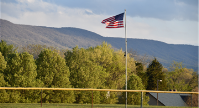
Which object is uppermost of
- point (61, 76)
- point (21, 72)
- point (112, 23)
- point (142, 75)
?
point (112, 23)

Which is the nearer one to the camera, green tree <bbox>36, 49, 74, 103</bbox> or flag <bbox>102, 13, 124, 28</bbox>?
flag <bbox>102, 13, 124, 28</bbox>

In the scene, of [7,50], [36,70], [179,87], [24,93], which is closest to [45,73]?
[36,70]

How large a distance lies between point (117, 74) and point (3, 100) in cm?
3658

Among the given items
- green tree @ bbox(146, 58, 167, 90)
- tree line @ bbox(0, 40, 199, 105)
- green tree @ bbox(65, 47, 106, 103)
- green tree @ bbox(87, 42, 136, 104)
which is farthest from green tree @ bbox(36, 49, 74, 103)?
green tree @ bbox(146, 58, 167, 90)

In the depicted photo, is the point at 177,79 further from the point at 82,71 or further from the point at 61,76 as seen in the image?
the point at 61,76

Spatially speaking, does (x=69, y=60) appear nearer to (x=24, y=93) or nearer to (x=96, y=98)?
(x=96, y=98)

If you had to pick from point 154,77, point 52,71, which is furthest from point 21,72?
point 154,77

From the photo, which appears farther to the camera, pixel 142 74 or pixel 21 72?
pixel 142 74

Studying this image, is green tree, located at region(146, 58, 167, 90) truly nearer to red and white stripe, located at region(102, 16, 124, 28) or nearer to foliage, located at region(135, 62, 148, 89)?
foliage, located at region(135, 62, 148, 89)

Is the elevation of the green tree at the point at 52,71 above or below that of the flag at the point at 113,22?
below

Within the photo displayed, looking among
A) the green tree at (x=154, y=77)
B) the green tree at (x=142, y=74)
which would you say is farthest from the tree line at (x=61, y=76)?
the green tree at (x=154, y=77)

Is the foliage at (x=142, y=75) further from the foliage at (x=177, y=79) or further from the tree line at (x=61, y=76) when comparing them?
the foliage at (x=177, y=79)

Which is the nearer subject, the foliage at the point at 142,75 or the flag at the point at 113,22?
the flag at the point at 113,22

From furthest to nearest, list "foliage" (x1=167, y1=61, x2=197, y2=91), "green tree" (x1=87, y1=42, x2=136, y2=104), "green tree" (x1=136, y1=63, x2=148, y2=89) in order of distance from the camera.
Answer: "foliage" (x1=167, y1=61, x2=197, y2=91), "green tree" (x1=136, y1=63, x2=148, y2=89), "green tree" (x1=87, y1=42, x2=136, y2=104)
